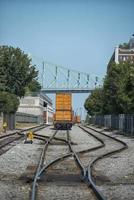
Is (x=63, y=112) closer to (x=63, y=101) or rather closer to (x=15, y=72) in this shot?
(x=63, y=101)

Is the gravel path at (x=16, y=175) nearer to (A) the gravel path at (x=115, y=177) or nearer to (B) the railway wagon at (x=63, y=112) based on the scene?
(A) the gravel path at (x=115, y=177)

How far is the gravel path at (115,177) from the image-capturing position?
13076mm

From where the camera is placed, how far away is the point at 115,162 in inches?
877

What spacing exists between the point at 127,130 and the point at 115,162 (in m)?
38.2

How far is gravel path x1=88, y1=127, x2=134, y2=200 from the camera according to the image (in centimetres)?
1308

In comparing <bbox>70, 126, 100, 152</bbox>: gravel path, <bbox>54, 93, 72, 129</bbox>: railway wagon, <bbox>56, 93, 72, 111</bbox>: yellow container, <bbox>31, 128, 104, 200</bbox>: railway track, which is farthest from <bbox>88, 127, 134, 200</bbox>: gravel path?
<bbox>56, 93, 72, 111</bbox>: yellow container

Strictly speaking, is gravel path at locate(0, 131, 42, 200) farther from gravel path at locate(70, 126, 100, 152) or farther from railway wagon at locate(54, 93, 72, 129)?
railway wagon at locate(54, 93, 72, 129)

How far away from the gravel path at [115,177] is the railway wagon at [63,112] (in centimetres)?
4573

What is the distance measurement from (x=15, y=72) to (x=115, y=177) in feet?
205

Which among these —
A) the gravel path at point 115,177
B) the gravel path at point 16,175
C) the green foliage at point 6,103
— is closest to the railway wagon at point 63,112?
the green foliage at point 6,103

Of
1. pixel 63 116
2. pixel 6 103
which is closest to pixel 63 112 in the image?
pixel 63 116

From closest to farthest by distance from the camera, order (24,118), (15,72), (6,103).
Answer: (6,103) → (15,72) → (24,118)

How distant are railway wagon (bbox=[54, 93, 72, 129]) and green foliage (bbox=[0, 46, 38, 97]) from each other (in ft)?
27.3

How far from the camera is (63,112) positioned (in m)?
70.7
